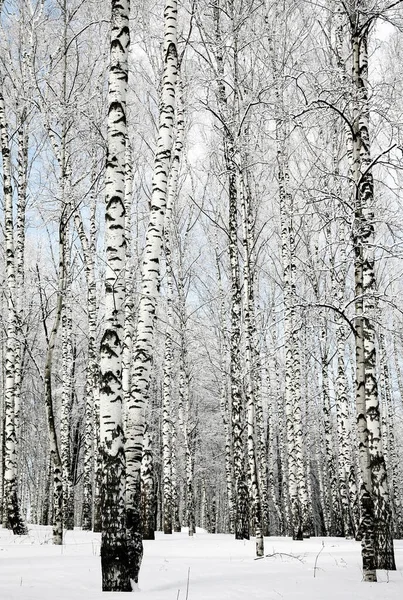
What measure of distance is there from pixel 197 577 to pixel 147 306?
303 cm

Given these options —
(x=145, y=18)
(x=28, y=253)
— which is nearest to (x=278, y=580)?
(x=145, y=18)

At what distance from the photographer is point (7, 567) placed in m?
5.86

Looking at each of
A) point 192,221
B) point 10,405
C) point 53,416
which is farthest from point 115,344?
point 192,221

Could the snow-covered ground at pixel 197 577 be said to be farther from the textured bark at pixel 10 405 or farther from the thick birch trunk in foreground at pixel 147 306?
the textured bark at pixel 10 405

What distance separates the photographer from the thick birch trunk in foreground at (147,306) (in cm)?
514

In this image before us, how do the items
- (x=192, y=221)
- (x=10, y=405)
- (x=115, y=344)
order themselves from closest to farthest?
(x=115, y=344) < (x=10, y=405) < (x=192, y=221)

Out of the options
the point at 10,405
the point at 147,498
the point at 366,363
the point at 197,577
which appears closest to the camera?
the point at 197,577

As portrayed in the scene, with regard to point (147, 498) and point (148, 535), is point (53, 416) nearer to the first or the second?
point (147, 498)

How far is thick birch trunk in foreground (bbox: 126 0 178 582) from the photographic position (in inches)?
202

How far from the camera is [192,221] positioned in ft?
62.4

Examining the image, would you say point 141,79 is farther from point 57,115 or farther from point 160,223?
point 160,223

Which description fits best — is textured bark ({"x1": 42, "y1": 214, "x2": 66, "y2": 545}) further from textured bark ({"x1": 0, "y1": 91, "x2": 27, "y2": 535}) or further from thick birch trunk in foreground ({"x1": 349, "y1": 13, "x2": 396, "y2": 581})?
thick birch trunk in foreground ({"x1": 349, "y1": 13, "x2": 396, "y2": 581})

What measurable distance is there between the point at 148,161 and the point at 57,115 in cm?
734

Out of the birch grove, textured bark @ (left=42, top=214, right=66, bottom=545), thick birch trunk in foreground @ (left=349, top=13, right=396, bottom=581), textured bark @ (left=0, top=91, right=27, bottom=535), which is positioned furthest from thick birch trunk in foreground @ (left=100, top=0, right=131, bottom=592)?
textured bark @ (left=0, top=91, right=27, bottom=535)
